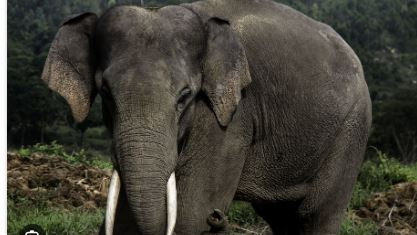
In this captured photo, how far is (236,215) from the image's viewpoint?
7.62m

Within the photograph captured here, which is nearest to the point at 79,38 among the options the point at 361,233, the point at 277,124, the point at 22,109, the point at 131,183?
the point at 131,183

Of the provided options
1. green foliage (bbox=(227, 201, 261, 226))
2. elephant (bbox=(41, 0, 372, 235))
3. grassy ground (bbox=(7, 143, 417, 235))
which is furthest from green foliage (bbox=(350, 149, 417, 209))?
elephant (bbox=(41, 0, 372, 235))

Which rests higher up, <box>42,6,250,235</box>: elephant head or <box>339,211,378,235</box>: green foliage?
<box>42,6,250,235</box>: elephant head

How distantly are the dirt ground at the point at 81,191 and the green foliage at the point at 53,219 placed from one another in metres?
0.32

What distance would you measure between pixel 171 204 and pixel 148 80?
1.95 feet

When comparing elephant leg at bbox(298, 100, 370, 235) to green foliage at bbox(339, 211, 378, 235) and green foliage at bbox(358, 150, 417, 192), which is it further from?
green foliage at bbox(358, 150, 417, 192)

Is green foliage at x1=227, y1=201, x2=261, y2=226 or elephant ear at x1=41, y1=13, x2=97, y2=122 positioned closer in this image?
elephant ear at x1=41, y1=13, x2=97, y2=122

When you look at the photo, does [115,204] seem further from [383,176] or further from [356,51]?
[356,51]

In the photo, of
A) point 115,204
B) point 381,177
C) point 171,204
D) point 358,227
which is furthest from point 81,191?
point 171,204

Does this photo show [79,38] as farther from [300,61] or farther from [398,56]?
[398,56]

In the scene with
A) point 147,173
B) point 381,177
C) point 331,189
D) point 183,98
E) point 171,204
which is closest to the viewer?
point 147,173

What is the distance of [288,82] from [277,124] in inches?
10.1

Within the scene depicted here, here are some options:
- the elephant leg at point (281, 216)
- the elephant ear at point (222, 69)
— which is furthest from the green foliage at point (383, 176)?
the elephant ear at point (222, 69)

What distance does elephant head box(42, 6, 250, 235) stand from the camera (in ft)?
12.8
